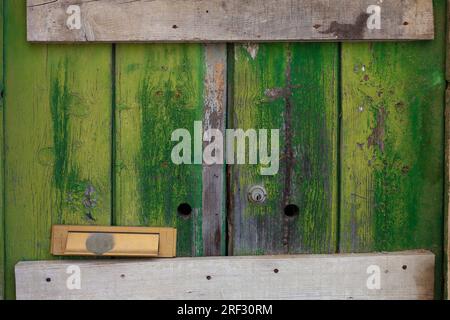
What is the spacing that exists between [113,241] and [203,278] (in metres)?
0.21

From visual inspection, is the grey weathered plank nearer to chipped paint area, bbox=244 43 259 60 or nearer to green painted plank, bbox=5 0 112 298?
chipped paint area, bbox=244 43 259 60

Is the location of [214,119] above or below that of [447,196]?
above

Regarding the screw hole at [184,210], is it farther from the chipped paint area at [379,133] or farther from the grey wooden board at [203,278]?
the chipped paint area at [379,133]

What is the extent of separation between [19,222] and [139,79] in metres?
0.41

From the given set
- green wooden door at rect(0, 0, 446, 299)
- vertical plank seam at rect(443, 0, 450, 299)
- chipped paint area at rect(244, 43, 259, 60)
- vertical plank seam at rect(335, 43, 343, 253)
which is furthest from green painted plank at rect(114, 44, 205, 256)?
vertical plank seam at rect(443, 0, 450, 299)

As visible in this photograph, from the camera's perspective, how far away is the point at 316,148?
5.15 feet

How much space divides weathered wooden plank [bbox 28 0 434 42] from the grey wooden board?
1.59 feet

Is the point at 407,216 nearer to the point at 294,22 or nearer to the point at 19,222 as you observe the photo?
the point at 294,22

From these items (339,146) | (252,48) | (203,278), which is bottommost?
(203,278)

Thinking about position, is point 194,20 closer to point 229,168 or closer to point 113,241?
point 229,168

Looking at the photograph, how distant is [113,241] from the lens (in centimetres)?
153

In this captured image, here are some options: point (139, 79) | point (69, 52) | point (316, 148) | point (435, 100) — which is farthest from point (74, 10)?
point (435, 100)

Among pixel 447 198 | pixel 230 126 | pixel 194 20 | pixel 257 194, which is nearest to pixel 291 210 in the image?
pixel 257 194

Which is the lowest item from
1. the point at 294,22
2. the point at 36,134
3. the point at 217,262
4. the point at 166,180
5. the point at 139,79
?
the point at 217,262
